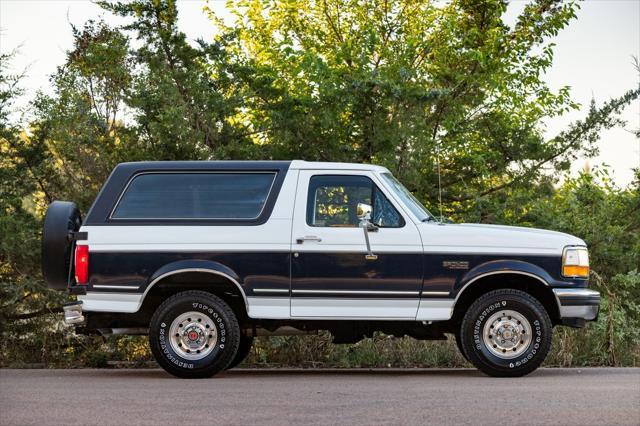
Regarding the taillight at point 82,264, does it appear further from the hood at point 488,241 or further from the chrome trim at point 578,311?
the chrome trim at point 578,311

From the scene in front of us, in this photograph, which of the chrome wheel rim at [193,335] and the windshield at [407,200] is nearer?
the chrome wheel rim at [193,335]

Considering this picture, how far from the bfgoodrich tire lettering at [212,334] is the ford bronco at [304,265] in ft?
0.05

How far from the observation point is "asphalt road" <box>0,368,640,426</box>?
25.8ft

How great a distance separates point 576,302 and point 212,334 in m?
3.66

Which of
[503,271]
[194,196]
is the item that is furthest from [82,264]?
[503,271]

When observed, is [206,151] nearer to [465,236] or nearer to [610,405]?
[465,236]

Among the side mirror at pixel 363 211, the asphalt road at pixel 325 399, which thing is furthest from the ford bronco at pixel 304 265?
the asphalt road at pixel 325 399

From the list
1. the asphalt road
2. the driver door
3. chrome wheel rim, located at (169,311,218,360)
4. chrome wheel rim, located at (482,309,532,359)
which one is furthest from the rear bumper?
chrome wheel rim, located at (482,309,532,359)

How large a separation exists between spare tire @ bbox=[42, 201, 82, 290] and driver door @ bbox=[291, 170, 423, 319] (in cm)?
240

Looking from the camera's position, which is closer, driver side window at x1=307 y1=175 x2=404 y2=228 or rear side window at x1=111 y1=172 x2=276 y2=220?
driver side window at x1=307 y1=175 x2=404 y2=228

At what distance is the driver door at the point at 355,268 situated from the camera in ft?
36.3

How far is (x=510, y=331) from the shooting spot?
1110cm

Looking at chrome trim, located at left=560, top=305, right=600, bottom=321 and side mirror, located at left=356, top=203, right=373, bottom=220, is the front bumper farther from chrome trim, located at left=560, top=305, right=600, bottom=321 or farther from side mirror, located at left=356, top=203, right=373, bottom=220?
Result: side mirror, located at left=356, top=203, right=373, bottom=220

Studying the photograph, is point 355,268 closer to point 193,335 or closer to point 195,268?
point 195,268
